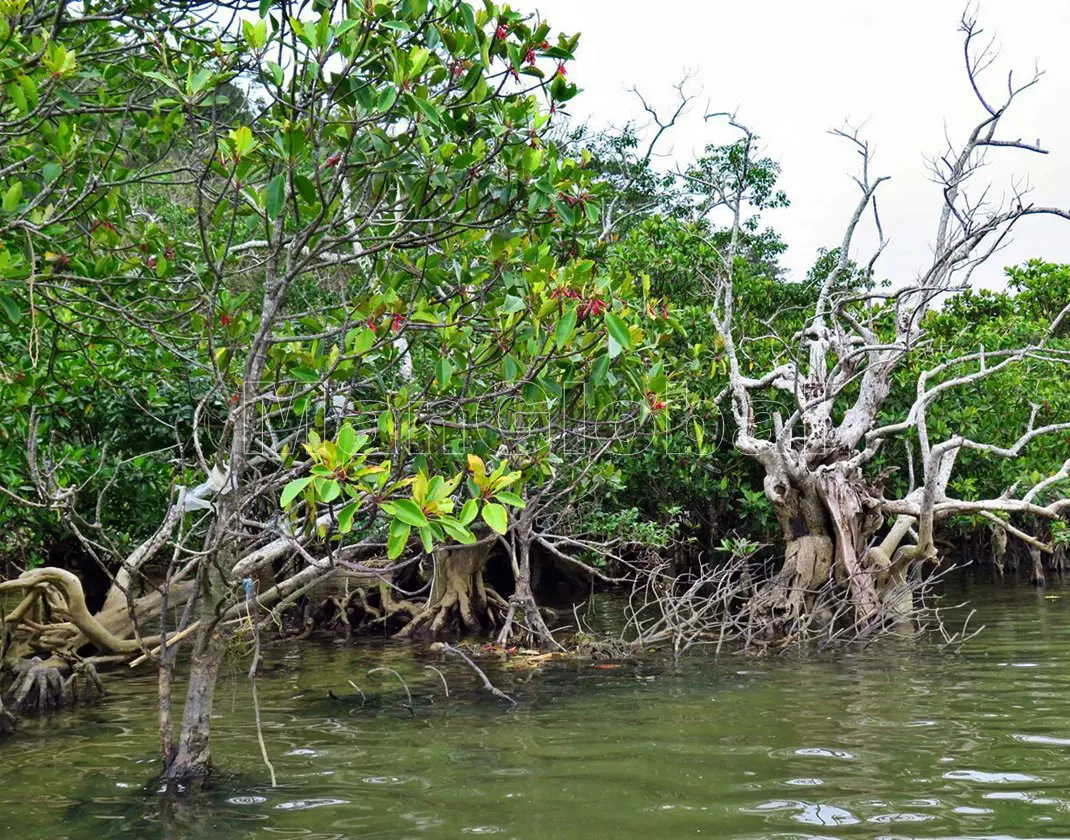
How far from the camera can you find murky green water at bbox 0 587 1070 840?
14.9 ft

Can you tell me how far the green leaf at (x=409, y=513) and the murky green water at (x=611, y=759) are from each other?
1649mm

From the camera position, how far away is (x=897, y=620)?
404 inches

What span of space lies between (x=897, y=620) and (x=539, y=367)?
708 centimetres

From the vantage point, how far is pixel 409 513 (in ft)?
11.9

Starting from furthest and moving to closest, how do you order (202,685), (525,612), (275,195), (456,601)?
(456,601) < (525,612) < (202,685) < (275,195)

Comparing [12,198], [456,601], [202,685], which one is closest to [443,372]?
[12,198]

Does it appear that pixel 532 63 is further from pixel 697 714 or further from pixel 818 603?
pixel 818 603

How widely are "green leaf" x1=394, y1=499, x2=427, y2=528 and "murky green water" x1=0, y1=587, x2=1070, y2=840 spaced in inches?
64.9

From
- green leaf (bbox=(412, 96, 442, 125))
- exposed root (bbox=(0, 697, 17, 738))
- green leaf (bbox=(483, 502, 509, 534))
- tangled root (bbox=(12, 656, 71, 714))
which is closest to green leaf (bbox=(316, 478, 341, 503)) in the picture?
green leaf (bbox=(483, 502, 509, 534))

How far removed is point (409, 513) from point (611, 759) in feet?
8.93

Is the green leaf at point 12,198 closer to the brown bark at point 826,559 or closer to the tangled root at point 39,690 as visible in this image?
the tangled root at point 39,690

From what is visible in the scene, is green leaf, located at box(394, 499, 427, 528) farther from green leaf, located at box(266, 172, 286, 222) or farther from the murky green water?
the murky green water

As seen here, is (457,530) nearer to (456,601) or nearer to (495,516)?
(495,516)

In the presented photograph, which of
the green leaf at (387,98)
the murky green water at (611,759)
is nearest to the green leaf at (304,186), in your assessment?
the green leaf at (387,98)
